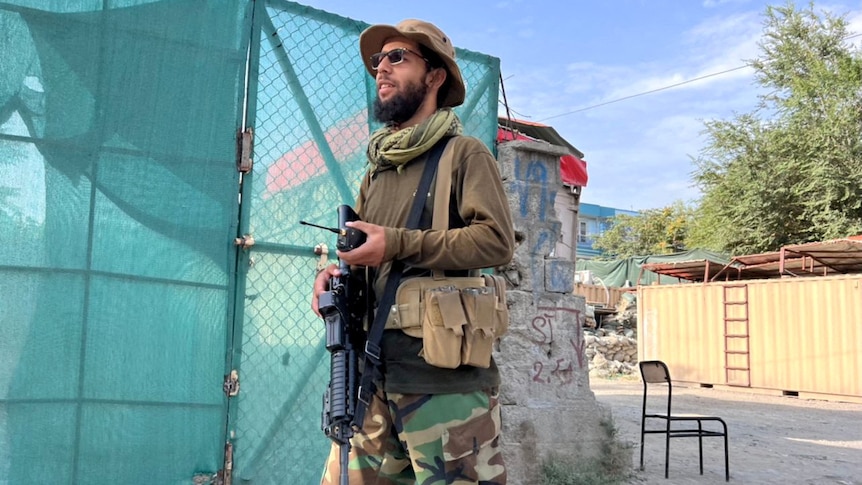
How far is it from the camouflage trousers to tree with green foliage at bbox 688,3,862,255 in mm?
19933

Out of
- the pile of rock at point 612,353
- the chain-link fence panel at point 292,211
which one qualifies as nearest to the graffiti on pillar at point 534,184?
the chain-link fence panel at point 292,211

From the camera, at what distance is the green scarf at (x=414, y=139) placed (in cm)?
213

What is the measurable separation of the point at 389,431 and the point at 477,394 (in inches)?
11.7

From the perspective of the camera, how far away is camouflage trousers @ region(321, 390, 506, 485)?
1.93m

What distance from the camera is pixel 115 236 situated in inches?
126

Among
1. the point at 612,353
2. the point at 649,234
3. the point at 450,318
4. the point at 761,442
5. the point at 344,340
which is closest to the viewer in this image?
the point at 450,318

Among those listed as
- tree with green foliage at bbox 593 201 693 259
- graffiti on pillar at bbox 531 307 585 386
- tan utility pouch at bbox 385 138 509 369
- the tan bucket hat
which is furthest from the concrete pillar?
tree with green foliage at bbox 593 201 693 259

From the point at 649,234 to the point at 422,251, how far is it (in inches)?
1495

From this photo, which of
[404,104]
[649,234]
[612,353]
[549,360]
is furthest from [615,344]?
[649,234]

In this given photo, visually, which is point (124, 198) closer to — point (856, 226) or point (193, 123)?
point (193, 123)

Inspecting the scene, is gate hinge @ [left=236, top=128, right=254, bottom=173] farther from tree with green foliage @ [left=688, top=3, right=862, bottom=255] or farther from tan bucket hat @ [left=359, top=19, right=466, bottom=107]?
tree with green foliage @ [left=688, top=3, right=862, bottom=255]

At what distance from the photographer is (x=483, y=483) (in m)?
1.95

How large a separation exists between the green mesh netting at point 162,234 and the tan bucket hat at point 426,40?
1351 mm

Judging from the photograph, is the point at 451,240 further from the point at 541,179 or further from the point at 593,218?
the point at 593,218
